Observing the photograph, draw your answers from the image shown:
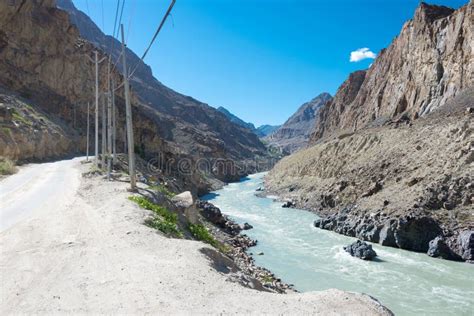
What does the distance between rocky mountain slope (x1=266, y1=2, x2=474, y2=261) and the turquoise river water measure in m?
2.66

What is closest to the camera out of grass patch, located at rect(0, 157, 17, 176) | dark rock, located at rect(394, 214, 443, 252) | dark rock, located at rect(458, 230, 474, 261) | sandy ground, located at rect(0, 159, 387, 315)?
sandy ground, located at rect(0, 159, 387, 315)

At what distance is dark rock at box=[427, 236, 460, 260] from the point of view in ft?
81.9

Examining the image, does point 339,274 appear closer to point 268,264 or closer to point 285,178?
point 268,264

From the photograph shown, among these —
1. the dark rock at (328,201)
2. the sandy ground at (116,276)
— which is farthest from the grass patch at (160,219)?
the dark rock at (328,201)

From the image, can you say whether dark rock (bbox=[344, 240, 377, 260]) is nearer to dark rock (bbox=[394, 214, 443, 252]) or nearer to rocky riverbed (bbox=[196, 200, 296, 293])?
dark rock (bbox=[394, 214, 443, 252])

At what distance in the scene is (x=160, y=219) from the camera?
13.0 m

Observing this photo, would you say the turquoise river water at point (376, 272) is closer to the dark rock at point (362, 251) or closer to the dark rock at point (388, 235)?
the dark rock at point (362, 251)

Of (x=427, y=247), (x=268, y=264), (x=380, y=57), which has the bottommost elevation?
(x=268, y=264)

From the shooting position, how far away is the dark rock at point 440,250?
81.9 feet

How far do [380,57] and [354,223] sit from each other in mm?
87582

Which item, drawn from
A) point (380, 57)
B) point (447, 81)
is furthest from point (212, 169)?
point (447, 81)

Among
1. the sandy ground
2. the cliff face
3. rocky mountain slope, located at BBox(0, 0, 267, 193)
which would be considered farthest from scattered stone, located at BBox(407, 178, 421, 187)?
rocky mountain slope, located at BBox(0, 0, 267, 193)

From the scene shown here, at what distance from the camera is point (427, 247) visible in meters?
27.0

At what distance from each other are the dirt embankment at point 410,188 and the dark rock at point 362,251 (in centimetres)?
390
